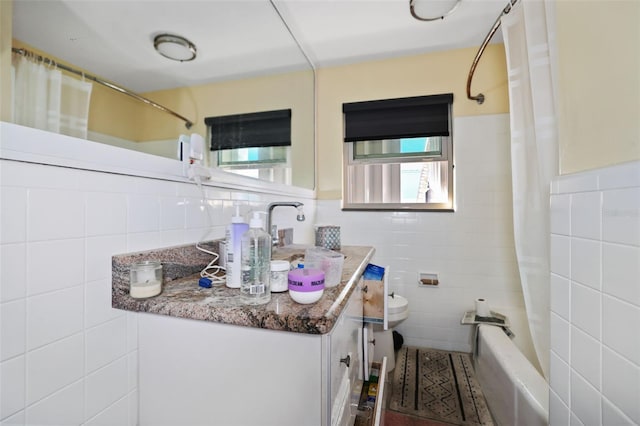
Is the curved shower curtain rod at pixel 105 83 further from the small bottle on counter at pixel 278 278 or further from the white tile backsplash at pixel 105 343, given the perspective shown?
the small bottle on counter at pixel 278 278

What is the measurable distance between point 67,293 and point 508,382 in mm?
1610

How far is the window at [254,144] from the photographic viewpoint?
4.64ft

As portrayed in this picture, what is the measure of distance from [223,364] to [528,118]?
1.68 metres

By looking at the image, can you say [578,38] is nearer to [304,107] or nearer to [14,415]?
[14,415]

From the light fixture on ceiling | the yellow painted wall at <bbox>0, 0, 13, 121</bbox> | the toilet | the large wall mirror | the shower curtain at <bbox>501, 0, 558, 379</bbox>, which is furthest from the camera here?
the toilet

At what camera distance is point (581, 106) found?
0.68 metres

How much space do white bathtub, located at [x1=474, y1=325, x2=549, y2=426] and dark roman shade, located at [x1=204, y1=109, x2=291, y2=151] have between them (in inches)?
68.3

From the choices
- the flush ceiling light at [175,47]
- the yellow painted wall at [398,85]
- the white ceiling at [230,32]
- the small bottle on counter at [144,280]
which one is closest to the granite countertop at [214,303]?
the small bottle on counter at [144,280]

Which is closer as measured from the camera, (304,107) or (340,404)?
(340,404)

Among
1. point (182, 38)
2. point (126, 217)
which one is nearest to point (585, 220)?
point (126, 217)

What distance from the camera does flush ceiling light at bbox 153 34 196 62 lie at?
4.01 ft

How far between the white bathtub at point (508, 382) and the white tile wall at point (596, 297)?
1.10 feet

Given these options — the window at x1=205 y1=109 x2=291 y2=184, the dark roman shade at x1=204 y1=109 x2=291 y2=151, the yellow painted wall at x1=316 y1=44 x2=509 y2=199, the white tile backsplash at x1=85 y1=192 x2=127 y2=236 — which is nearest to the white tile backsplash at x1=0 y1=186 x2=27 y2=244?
the white tile backsplash at x1=85 y1=192 x2=127 y2=236

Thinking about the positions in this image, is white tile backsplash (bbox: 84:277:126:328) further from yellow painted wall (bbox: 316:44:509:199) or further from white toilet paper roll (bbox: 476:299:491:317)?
white toilet paper roll (bbox: 476:299:491:317)
